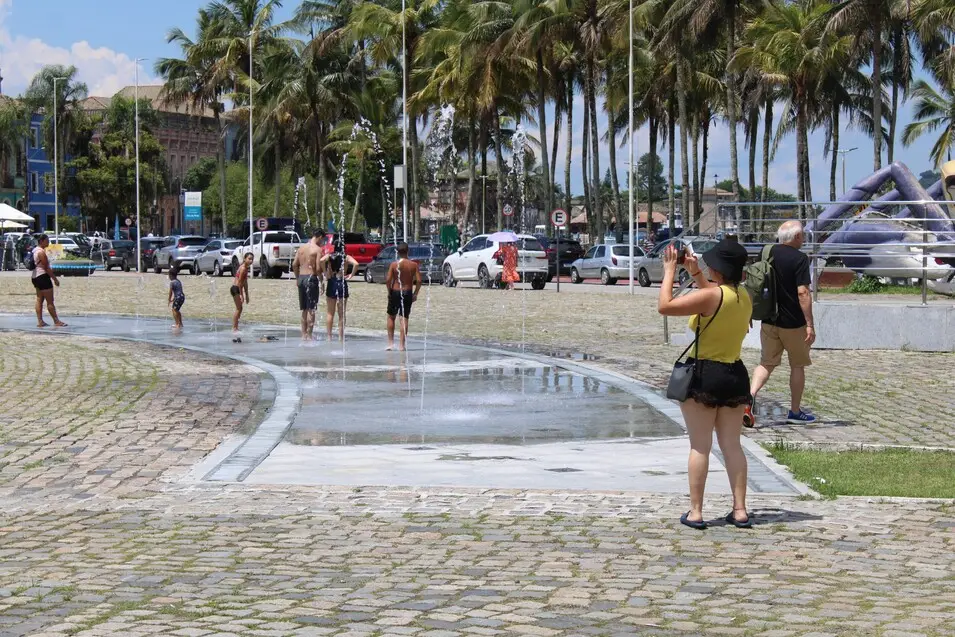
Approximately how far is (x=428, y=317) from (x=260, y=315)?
3.40 metres

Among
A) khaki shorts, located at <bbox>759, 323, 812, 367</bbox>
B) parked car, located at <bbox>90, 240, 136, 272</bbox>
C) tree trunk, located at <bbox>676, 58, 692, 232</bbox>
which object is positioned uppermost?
tree trunk, located at <bbox>676, 58, 692, 232</bbox>

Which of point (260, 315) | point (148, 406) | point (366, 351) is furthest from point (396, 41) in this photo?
point (148, 406)

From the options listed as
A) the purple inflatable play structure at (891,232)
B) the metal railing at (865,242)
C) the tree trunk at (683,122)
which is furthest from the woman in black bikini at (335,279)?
the tree trunk at (683,122)

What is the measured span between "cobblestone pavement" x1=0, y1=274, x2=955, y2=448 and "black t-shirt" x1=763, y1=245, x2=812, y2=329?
0.86 metres

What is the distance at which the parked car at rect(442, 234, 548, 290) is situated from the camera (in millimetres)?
43281

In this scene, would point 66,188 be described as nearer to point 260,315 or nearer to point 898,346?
point 260,315

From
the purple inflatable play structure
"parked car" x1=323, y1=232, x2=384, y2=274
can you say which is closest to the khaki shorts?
the purple inflatable play structure

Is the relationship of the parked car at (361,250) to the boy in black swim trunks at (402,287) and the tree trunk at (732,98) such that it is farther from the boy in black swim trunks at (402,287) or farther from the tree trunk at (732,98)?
the boy in black swim trunks at (402,287)

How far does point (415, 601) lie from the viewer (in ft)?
20.3

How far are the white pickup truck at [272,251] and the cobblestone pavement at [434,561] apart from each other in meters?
40.3

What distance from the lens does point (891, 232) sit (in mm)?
20125

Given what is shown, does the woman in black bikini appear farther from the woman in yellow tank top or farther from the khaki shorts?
the woman in yellow tank top

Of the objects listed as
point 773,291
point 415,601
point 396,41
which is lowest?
point 415,601

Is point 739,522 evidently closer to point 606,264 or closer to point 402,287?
point 402,287
